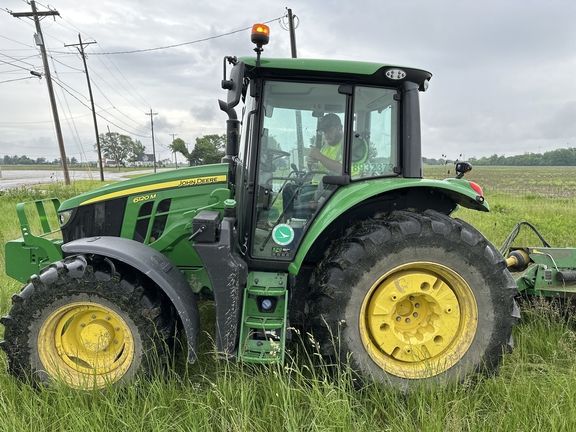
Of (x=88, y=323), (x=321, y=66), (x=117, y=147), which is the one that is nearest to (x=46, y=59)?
(x=88, y=323)

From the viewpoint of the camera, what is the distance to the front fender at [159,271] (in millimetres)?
2260

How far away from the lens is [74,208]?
3027mm

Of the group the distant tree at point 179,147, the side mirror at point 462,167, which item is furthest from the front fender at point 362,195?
the distant tree at point 179,147

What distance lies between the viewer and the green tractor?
2260mm

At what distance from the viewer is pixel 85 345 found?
2.40 meters

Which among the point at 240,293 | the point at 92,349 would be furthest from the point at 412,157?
the point at 92,349

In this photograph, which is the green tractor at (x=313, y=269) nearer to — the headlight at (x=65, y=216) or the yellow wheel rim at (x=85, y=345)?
the yellow wheel rim at (x=85, y=345)

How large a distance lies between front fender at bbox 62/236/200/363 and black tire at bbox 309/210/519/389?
0.78 m

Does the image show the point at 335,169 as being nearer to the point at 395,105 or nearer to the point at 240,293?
the point at 395,105

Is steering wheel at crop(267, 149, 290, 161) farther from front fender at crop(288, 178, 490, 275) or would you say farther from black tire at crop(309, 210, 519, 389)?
black tire at crop(309, 210, 519, 389)

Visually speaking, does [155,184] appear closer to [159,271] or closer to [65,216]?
[65,216]

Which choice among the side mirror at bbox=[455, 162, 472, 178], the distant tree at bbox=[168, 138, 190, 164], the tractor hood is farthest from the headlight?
the distant tree at bbox=[168, 138, 190, 164]

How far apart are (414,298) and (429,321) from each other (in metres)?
0.18

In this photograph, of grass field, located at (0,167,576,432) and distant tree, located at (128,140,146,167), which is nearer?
grass field, located at (0,167,576,432)
